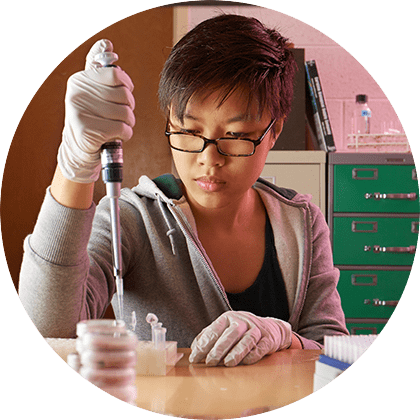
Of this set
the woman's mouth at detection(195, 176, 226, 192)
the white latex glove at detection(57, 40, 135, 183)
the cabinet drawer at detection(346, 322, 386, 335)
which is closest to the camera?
the white latex glove at detection(57, 40, 135, 183)

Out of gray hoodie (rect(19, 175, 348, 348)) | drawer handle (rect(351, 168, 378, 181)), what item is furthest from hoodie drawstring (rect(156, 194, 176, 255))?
drawer handle (rect(351, 168, 378, 181))

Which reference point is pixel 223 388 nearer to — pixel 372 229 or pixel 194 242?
pixel 194 242

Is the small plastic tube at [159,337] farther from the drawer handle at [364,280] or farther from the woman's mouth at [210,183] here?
the drawer handle at [364,280]

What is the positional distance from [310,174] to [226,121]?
0.86ft

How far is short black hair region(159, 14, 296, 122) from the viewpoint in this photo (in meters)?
1.47

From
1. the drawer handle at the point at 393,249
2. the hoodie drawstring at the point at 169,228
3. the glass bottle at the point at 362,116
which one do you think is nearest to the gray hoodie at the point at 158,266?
the hoodie drawstring at the point at 169,228

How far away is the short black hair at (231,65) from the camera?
1468 mm

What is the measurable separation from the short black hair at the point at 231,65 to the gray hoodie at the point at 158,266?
7.6 inches

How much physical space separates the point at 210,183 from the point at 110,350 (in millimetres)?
429

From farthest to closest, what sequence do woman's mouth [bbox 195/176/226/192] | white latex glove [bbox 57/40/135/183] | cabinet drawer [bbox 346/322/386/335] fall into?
cabinet drawer [bbox 346/322/386/335], woman's mouth [bbox 195/176/226/192], white latex glove [bbox 57/40/135/183]

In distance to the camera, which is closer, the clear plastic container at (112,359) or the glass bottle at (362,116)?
the clear plastic container at (112,359)

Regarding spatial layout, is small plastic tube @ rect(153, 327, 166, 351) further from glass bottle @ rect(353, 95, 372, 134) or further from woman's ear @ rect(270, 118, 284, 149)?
glass bottle @ rect(353, 95, 372, 134)

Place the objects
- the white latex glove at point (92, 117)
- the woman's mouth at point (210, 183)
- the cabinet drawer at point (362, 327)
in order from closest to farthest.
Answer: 1. the white latex glove at point (92, 117)
2. the woman's mouth at point (210, 183)
3. the cabinet drawer at point (362, 327)

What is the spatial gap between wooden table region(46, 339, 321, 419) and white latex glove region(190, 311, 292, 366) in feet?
0.06
